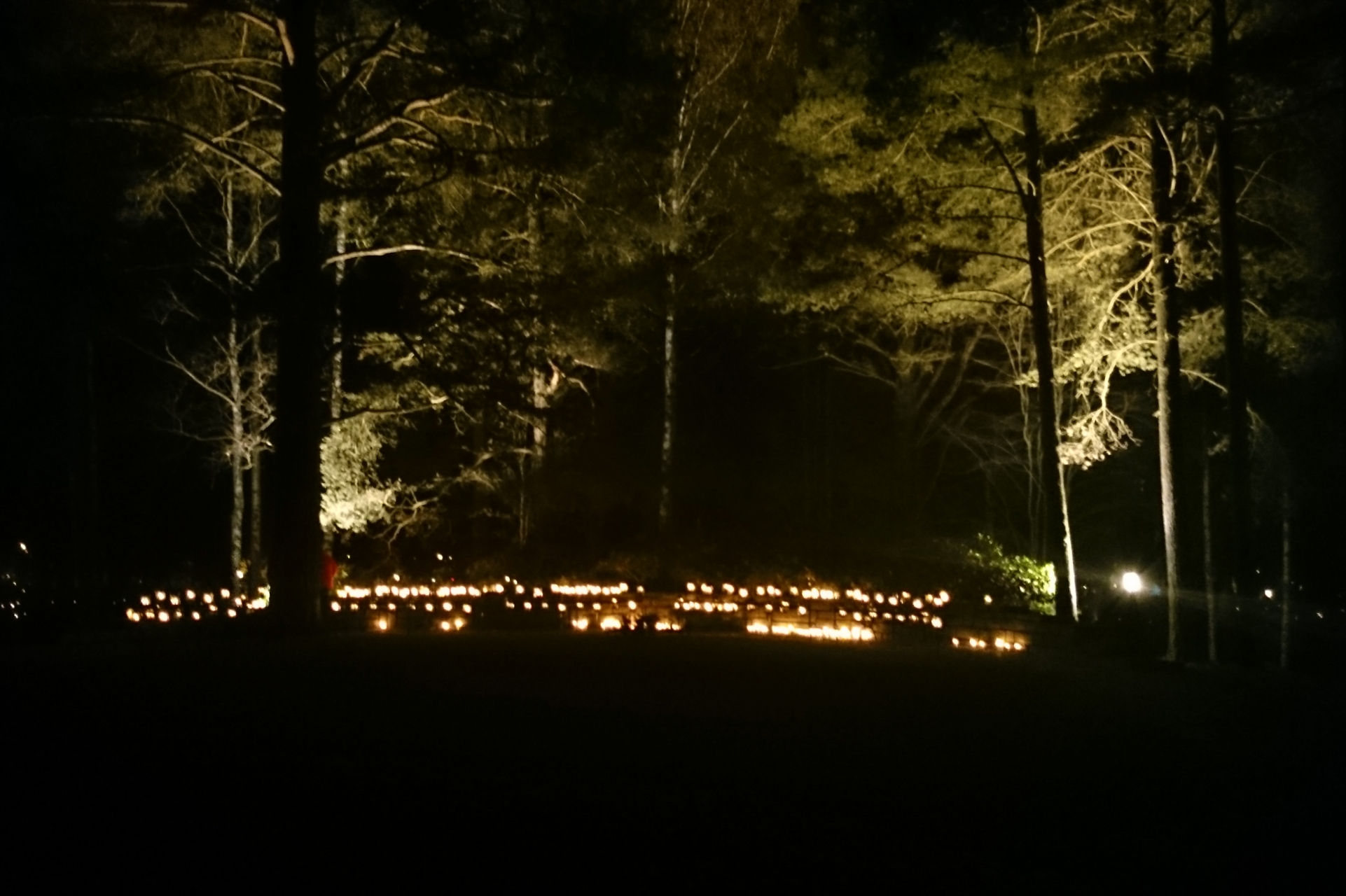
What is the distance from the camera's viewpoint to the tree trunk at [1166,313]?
17891 mm

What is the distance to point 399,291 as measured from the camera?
25375 mm

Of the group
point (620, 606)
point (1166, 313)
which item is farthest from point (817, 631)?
point (1166, 313)

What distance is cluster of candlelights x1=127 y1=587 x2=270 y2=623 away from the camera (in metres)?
Result: 18.1

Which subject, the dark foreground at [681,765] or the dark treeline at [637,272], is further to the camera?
the dark treeline at [637,272]

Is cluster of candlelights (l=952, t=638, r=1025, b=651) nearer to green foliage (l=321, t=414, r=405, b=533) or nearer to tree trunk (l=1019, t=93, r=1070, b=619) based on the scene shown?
tree trunk (l=1019, t=93, r=1070, b=619)

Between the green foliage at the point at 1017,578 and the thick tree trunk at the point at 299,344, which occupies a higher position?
the thick tree trunk at the point at 299,344

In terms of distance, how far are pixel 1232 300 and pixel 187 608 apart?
45.7 feet

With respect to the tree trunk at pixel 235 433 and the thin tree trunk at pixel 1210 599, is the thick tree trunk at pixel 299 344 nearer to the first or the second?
the tree trunk at pixel 235 433

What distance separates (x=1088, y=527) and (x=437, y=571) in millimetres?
21882

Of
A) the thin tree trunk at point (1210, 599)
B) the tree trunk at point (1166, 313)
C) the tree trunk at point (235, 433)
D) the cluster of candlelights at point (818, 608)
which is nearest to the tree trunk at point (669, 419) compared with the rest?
the cluster of candlelights at point (818, 608)

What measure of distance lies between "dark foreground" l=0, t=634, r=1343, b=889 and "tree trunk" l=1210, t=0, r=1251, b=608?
3777 mm

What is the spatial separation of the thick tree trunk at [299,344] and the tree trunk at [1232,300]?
1076cm

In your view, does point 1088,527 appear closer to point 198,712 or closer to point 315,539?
point 315,539

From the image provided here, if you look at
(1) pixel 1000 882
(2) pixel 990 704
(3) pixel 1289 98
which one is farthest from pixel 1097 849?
(3) pixel 1289 98
